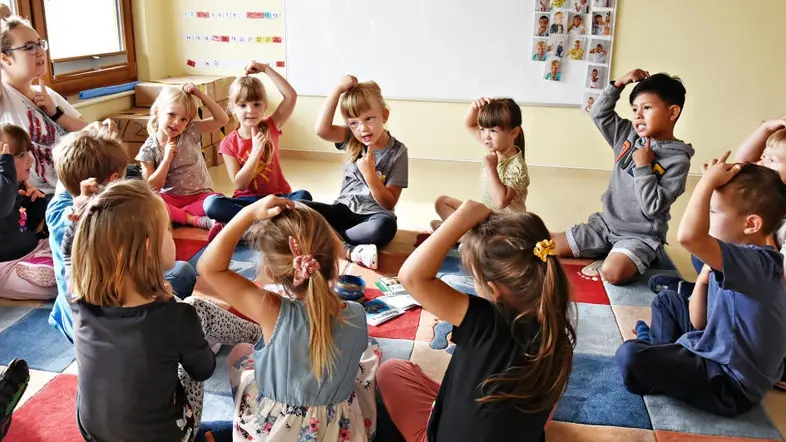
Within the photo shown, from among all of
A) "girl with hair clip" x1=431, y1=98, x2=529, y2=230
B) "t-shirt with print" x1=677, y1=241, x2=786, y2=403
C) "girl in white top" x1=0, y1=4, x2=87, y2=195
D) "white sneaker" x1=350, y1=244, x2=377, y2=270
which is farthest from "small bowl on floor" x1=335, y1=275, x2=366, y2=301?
"girl in white top" x1=0, y1=4, x2=87, y2=195

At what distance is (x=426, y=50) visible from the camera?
14.3 feet

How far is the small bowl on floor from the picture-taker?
90.7 inches

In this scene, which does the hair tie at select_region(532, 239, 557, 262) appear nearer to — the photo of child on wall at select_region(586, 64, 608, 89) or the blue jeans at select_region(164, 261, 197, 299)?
the blue jeans at select_region(164, 261, 197, 299)

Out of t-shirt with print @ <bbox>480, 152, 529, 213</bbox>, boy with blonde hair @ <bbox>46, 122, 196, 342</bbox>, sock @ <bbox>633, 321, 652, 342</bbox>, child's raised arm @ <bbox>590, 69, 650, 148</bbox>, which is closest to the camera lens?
boy with blonde hair @ <bbox>46, 122, 196, 342</bbox>

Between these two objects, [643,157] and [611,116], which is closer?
[643,157]

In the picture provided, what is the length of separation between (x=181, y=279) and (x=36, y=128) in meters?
1.14

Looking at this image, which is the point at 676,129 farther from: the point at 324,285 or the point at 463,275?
the point at 324,285

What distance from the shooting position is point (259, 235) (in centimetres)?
140

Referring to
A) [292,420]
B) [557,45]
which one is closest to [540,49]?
[557,45]

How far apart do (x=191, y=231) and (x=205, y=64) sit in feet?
6.87

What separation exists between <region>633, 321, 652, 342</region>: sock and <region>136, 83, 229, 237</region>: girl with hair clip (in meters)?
1.77

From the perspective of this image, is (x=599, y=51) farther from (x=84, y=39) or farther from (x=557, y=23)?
(x=84, y=39)

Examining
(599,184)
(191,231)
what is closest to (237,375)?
(191,231)

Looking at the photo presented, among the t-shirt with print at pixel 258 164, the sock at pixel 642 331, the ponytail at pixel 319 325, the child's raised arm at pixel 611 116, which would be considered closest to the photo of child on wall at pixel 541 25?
the child's raised arm at pixel 611 116
